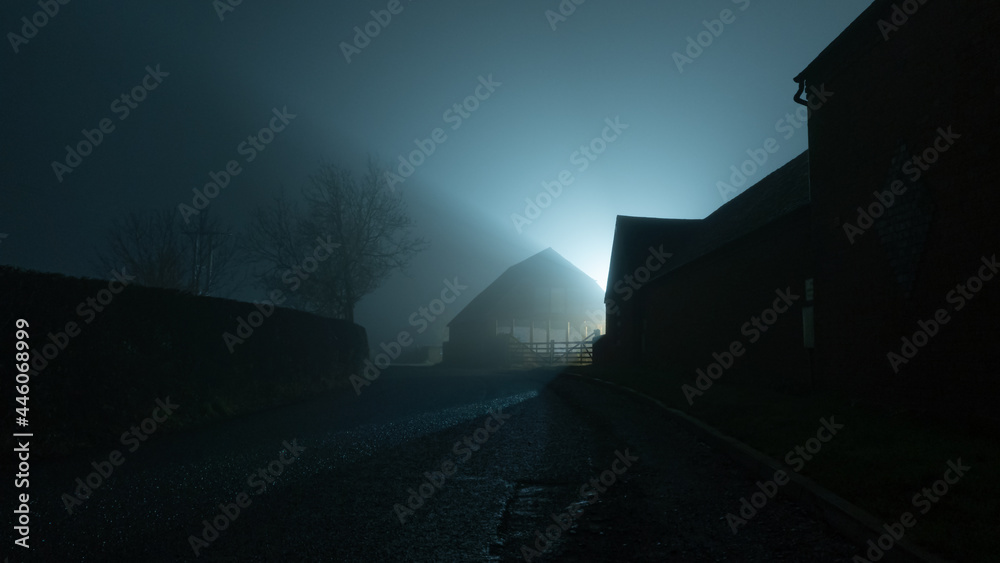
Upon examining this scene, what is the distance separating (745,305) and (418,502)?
1236 centimetres

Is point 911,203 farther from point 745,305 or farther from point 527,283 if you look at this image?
point 527,283

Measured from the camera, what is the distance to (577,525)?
465 centimetres

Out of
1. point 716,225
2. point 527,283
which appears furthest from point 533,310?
point 716,225

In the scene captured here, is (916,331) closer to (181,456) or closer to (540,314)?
(181,456)

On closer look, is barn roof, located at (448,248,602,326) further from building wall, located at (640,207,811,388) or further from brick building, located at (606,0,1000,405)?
brick building, located at (606,0,1000,405)

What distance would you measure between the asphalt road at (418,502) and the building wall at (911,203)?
357cm

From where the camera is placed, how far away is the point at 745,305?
15430 mm

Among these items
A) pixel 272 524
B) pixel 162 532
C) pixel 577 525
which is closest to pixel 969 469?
pixel 577 525

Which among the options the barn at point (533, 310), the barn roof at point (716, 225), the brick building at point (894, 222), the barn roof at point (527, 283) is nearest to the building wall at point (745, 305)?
the brick building at point (894, 222)

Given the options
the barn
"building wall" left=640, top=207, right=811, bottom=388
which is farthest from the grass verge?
the barn

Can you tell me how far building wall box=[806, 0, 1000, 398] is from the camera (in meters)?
7.62

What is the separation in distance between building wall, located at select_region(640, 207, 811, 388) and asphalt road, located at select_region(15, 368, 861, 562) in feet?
17.9

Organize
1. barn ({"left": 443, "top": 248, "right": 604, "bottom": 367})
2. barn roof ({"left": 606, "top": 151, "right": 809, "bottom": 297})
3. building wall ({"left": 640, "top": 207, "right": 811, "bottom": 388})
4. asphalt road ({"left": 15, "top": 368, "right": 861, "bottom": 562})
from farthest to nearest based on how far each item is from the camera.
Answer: barn ({"left": 443, "top": 248, "right": 604, "bottom": 367})
barn roof ({"left": 606, "top": 151, "right": 809, "bottom": 297})
building wall ({"left": 640, "top": 207, "right": 811, "bottom": 388})
asphalt road ({"left": 15, "top": 368, "right": 861, "bottom": 562})

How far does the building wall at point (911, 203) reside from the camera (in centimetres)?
762
